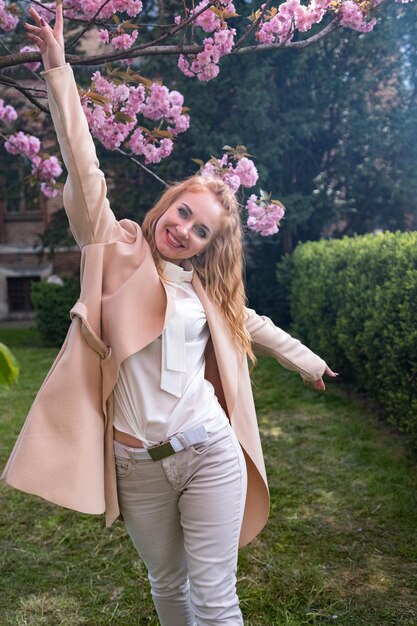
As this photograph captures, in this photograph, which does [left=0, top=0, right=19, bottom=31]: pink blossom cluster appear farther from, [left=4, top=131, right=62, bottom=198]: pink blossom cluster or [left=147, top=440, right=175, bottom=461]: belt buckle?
[left=147, top=440, right=175, bottom=461]: belt buckle

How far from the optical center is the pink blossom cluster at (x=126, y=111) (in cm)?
351

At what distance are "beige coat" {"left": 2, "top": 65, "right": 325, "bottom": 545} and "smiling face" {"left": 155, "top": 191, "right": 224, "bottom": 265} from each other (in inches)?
→ 3.3

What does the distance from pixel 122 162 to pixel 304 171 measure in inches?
156

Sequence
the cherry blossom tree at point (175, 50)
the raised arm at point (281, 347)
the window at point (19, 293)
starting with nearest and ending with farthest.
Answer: the raised arm at point (281, 347)
the cherry blossom tree at point (175, 50)
the window at point (19, 293)

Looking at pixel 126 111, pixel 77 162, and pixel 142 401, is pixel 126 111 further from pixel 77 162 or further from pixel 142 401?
pixel 142 401

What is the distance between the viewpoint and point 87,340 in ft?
6.45

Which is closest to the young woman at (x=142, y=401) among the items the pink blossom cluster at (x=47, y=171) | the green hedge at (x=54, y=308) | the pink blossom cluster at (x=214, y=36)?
the pink blossom cluster at (x=214, y=36)

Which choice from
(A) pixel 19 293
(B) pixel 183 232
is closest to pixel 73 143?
(B) pixel 183 232

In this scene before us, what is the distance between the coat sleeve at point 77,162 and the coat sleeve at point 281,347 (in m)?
0.70

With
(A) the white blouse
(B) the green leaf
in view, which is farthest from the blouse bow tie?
(B) the green leaf

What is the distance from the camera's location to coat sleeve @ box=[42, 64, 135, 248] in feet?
6.22

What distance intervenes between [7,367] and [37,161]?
4.15 m

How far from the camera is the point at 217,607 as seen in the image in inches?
76.6

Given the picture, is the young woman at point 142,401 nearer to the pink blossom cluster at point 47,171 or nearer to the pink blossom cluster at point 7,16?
the pink blossom cluster at point 7,16
